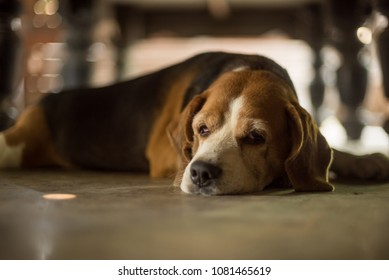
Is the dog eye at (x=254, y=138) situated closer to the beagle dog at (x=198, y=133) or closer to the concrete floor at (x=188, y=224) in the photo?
the beagle dog at (x=198, y=133)

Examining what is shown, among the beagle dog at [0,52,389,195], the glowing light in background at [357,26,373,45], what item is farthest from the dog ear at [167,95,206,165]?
the glowing light in background at [357,26,373,45]

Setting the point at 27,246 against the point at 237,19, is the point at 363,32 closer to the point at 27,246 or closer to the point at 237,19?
the point at 237,19

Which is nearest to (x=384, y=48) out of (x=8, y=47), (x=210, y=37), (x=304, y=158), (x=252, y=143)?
(x=304, y=158)

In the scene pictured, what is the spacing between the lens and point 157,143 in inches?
108

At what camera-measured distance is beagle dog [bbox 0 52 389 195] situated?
6.85 ft

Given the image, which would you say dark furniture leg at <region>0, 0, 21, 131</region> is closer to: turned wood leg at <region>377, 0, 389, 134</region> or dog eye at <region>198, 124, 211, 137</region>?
dog eye at <region>198, 124, 211, 137</region>

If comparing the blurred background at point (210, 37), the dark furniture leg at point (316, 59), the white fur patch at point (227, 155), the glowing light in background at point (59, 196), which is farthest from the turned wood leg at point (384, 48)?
the dark furniture leg at point (316, 59)

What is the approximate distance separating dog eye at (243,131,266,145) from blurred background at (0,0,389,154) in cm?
110

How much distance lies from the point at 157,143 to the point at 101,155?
39 centimetres

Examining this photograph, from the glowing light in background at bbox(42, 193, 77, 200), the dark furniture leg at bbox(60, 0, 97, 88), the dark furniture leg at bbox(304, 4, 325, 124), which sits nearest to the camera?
the glowing light in background at bbox(42, 193, 77, 200)

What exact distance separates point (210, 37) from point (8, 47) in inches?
123

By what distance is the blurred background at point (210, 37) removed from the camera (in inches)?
129

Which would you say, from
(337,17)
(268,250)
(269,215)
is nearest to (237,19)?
(337,17)

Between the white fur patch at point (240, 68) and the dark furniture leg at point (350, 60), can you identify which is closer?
the white fur patch at point (240, 68)
